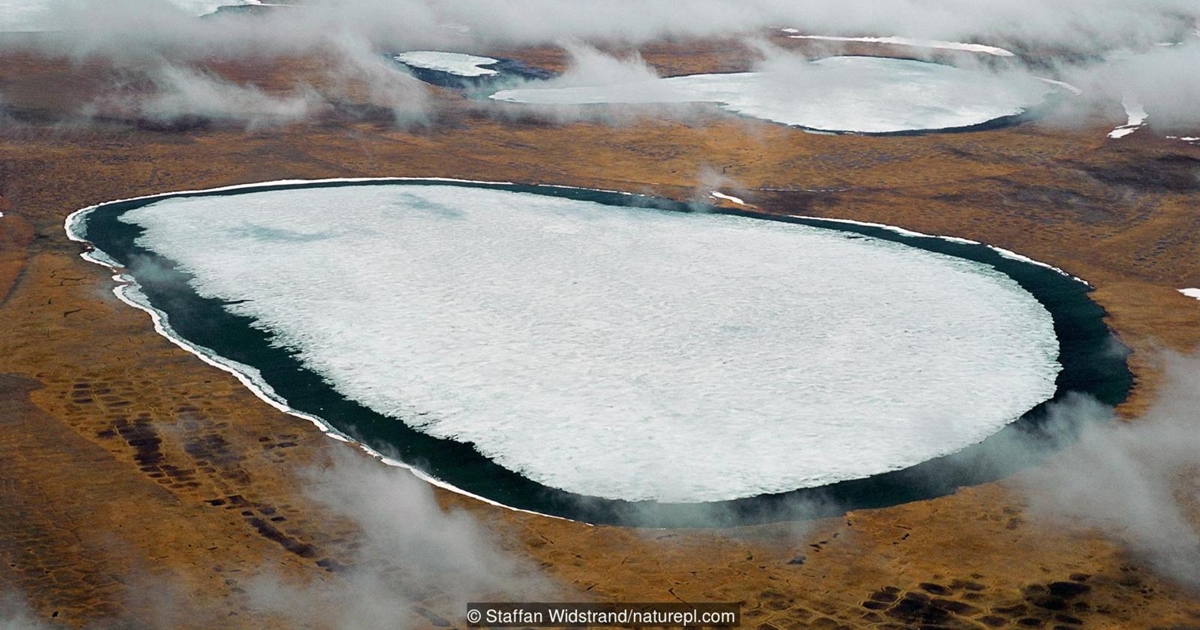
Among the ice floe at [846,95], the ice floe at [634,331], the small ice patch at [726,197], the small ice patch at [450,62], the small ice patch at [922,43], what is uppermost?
the small ice patch at [922,43]

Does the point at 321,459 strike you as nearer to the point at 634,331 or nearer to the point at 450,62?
the point at 634,331

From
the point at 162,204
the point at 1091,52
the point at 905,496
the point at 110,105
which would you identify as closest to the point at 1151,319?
the point at 905,496

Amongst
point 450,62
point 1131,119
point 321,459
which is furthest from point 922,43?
point 321,459

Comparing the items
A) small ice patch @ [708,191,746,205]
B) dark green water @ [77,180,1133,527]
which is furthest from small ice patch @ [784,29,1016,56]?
dark green water @ [77,180,1133,527]

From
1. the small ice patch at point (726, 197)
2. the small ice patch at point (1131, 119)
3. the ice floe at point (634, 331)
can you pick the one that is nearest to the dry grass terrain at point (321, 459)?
the small ice patch at point (726, 197)

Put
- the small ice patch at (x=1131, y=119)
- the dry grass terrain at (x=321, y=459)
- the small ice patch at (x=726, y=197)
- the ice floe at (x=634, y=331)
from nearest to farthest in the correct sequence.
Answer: the dry grass terrain at (x=321, y=459) < the ice floe at (x=634, y=331) < the small ice patch at (x=726, y=197) < the small ice patch at (x=1131, y=119)

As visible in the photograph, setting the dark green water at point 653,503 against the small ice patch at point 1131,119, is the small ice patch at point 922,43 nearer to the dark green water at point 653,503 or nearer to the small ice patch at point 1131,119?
the small ice patch at point 1131,119

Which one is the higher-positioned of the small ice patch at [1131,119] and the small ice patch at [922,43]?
the small ice patch at [922,43]
